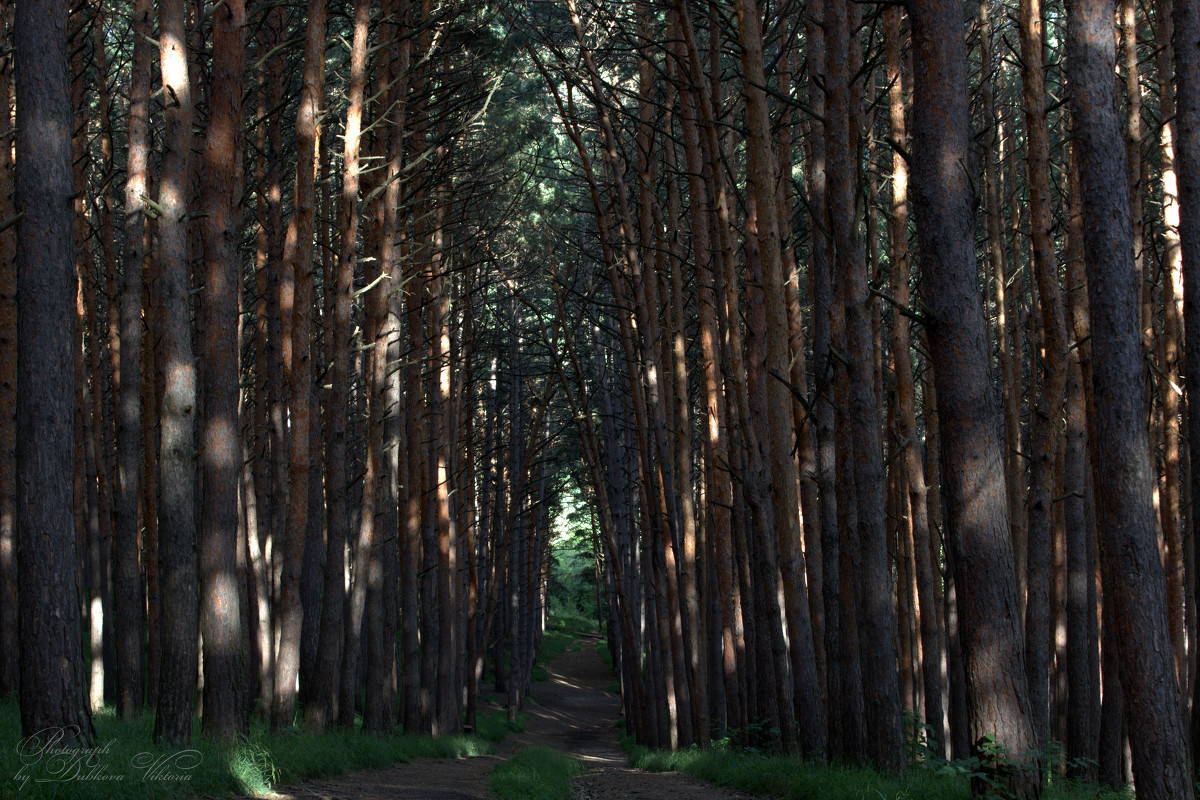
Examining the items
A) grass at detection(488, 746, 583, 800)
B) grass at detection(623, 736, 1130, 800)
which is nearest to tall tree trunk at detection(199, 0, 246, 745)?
grass at detection(488, 746, 583, 800)

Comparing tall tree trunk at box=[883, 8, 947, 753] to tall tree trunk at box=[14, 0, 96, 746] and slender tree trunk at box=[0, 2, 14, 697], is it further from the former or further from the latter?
slender tree trunk at box=[0, 2, 14, 697]

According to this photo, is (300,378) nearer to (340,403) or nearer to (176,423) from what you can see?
(340,403)

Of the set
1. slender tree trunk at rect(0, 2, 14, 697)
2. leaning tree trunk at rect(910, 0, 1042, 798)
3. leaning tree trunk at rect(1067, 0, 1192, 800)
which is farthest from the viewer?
slender tree trunk at rect(0, 2, 14, 697)

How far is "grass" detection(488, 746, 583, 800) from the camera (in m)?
8.68

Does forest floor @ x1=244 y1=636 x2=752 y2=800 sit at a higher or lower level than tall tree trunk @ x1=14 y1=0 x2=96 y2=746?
lower

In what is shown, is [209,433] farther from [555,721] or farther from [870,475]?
[555,721]

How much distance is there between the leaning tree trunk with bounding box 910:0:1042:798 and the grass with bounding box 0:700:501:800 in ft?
16.8

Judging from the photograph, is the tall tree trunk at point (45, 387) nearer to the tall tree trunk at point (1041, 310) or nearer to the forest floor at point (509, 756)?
the forest floor at point (509, 756)

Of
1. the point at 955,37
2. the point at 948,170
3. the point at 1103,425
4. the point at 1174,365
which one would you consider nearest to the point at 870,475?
the point at 1103,425

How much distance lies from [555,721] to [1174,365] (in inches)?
780

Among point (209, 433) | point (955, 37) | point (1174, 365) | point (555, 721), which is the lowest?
point (555, 721)

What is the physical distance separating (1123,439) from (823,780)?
11.0ft

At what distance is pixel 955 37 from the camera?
5.52 metres

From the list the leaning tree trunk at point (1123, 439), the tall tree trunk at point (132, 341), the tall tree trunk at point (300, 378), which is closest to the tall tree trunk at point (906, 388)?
the leaning tree trunk at point (1123, 439)
